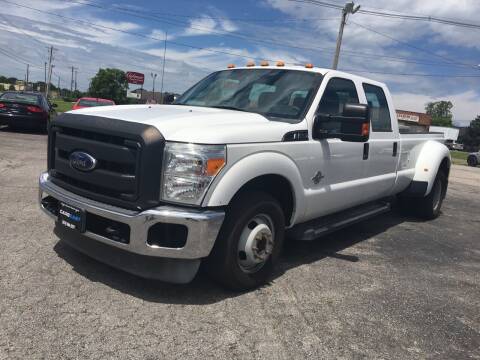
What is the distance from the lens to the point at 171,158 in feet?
10.4

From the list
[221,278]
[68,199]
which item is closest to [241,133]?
[221,278]

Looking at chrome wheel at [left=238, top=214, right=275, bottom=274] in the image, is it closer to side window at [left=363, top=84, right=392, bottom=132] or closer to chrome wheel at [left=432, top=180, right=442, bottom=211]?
side window at [left=363, top=84, right=392, bottom=132]

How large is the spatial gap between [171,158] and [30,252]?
6.17 ft

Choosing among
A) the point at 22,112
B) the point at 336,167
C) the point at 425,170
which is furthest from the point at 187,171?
the point at 22,112

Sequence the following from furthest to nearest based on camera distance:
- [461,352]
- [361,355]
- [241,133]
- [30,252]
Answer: [30,252] < [241,133] < [461,352] < [361,355]

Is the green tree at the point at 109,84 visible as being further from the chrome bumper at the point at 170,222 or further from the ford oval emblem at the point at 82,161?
the chrome bumper at the point at 170,222

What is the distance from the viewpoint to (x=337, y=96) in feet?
15.5

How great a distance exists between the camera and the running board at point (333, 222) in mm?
4328

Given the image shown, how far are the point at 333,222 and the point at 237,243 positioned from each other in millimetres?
1598

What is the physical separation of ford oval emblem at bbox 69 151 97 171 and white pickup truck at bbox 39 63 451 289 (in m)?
0.01

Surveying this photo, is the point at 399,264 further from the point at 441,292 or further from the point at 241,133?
the point at 241,133

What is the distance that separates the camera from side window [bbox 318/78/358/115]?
14.7 feet

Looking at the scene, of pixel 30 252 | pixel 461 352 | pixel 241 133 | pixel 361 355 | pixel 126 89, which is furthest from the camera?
pixel 126 89

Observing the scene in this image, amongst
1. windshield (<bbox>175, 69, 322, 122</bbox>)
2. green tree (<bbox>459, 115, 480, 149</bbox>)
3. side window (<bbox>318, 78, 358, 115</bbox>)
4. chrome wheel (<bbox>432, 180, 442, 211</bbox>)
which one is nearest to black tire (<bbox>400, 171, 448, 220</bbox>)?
chrome wheel (<bbox>432, 180, 442, 211</bbox>)
